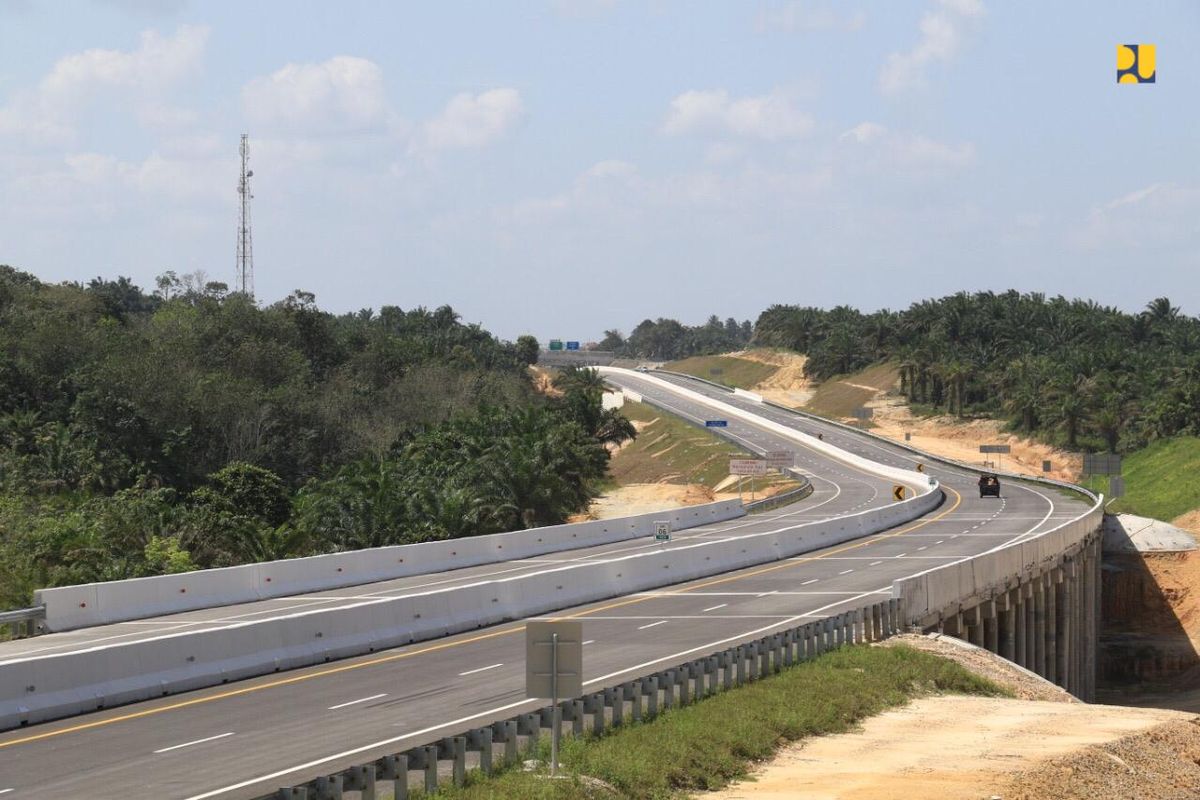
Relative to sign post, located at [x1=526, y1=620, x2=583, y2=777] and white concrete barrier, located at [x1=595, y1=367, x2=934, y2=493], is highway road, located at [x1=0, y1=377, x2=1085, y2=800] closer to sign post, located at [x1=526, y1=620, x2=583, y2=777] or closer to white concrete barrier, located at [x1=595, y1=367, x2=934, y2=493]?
sign post, located at [x1=526, y1=620, x2=583, y2=777]

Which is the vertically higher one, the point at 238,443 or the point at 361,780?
the point at 361,780

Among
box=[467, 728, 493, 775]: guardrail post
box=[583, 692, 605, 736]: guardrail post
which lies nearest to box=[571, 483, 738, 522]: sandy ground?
box=[583, 692, 605, 736]: guardrail post

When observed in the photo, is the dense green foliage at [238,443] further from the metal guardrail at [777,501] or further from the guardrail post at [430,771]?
the guardrail post at [430,771]

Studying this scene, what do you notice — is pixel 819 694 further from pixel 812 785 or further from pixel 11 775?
pixel 11 775

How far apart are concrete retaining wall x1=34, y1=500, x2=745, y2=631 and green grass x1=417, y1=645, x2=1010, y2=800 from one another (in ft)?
53.9

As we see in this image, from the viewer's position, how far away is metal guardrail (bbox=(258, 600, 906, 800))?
16062 mm

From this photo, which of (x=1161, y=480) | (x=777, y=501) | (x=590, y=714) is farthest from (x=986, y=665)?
(x=1161, y=480)

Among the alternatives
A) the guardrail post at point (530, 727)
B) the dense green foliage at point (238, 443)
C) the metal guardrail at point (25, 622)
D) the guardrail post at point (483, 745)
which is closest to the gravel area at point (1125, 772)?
the guardrail post at point (530, 727)

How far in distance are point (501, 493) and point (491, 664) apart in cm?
4539

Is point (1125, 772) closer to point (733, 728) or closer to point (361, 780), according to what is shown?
point (733, 728)

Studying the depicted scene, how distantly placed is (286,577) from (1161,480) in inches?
3115

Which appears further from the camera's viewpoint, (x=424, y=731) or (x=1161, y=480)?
(x=1161, y=480)

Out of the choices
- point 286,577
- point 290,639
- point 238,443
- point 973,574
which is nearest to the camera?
point 290,639

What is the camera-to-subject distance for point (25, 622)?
112ft
